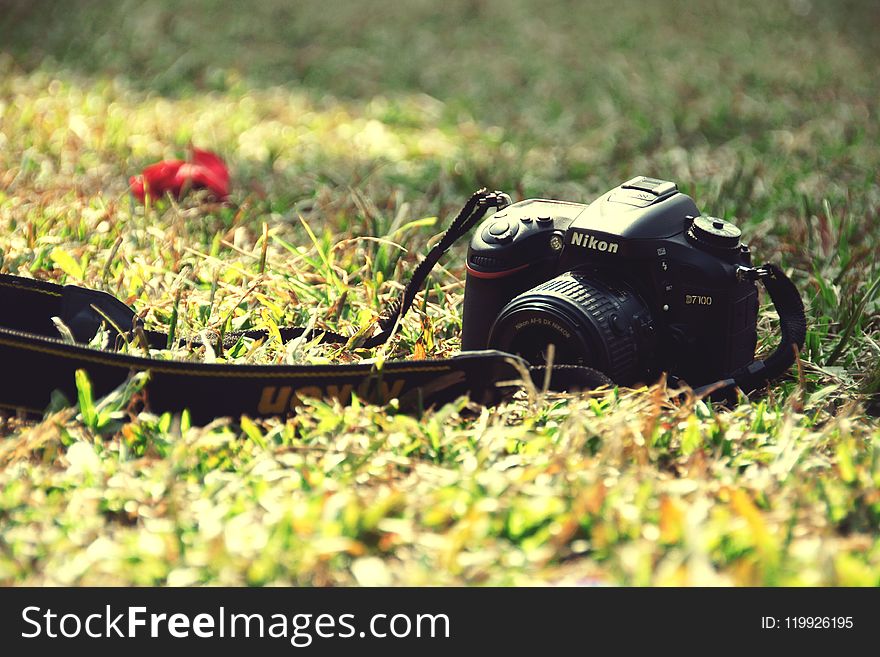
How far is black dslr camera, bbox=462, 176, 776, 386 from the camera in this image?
6.64 ft

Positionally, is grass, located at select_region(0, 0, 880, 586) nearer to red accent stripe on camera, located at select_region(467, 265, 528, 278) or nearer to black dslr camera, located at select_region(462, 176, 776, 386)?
black dslr camera, located at select_region(462, 176, 776, 386)

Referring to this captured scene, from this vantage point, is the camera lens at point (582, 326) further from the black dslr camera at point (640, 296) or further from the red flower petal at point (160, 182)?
the red flower petal at point (160, 182)

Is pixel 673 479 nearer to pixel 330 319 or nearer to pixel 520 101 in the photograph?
pixel 330 319

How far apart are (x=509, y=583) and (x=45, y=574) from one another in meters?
0.64

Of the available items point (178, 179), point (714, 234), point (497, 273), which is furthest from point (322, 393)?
point (178, 179)

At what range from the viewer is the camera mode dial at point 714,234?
2.04m

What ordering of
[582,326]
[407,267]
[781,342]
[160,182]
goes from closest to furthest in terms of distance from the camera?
[582,326] < [781,342] < [407,267] < [160,182]

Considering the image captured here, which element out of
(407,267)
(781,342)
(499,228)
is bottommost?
(407,267)

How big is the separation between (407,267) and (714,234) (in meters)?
1.04

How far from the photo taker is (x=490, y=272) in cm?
220

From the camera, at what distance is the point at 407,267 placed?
289cm

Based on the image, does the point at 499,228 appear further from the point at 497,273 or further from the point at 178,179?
the point at 178,179

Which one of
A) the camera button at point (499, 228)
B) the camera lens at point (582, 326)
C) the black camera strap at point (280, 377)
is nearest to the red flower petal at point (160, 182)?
the black camera strap at point (280, 377)

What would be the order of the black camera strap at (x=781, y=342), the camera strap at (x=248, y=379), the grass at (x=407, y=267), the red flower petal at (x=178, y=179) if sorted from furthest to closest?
1. the red flower petal at (x=178, y=179)
2. the black camera strap at (x=781, y=342)
3. the camera strap at (x=248, y=379)
4. the grass at (x=407, y=267)
